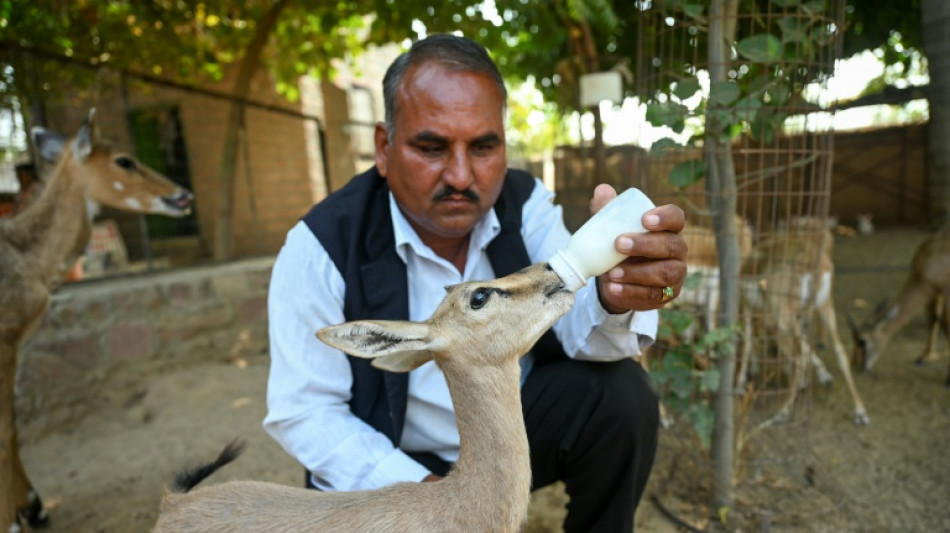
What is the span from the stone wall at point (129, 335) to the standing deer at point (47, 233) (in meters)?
0.71

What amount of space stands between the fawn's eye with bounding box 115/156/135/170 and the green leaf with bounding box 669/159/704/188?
400 cm

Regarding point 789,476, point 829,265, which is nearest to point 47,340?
point 789,476

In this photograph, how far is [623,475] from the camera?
2254mm

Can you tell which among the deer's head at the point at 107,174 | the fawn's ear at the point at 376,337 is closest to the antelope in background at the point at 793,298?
the fawn's ear at the point at 376,337

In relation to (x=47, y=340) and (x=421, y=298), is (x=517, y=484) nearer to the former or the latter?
(x=421, y=298)

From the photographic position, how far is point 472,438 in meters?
1.70

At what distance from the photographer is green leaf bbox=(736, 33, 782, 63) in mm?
2520

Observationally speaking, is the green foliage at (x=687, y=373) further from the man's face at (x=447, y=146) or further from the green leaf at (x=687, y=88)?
the man's face at (x=447, y=146)

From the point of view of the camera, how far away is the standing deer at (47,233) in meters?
3.09

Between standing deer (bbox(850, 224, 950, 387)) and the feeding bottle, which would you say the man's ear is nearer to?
the feeding bottle

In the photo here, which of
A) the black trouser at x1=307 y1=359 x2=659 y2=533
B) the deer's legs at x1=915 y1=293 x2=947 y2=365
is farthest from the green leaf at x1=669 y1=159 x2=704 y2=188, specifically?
the deer's legs at x1=915 y1=293 x2=947 y2=365

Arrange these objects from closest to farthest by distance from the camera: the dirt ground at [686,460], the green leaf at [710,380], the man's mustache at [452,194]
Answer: the man's mustache at [452,194]
the green leaf at [710,380]
the dirt ground at [686,460]

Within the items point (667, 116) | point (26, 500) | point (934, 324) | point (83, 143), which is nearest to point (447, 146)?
point (667, 116)

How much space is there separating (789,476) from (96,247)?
24.0 feet
